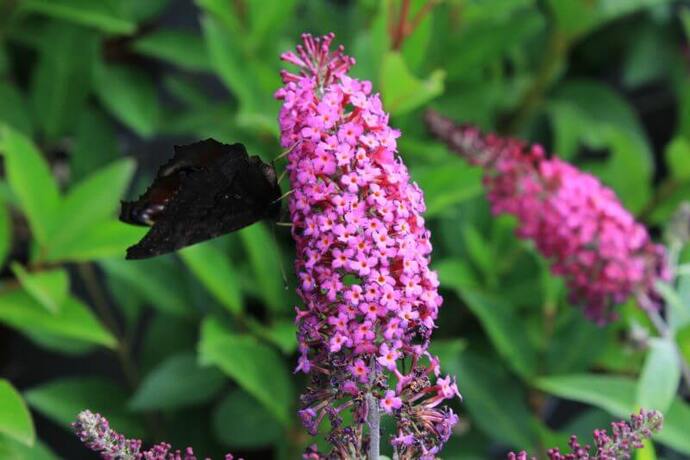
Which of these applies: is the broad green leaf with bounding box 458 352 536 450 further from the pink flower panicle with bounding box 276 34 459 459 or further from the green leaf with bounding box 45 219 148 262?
the pink flower panicle with bounding box 276 34 459 459

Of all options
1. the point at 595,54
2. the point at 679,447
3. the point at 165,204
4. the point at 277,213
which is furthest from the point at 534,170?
the point at 595,54

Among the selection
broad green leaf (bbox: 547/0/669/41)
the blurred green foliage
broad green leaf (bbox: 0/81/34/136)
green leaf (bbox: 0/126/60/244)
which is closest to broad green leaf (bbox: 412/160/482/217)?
the blurred green foliage

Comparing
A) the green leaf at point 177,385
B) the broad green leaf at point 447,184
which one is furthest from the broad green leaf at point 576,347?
the green leaf at point 177,385

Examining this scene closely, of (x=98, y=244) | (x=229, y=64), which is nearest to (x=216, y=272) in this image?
(x=98, y=244)

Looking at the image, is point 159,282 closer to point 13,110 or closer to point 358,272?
point 13,110

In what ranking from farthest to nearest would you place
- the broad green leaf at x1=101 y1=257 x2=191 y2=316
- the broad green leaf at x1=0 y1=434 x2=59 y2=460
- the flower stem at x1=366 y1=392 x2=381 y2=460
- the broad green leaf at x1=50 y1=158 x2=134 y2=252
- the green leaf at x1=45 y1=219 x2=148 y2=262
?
the broad green leaf at x1=101 y1=257 x2=191 y2=316, the broad green leaf at x1=50 y1=158 x2=134 y2=252, the green leaf at x1=45 y1=219 x2=148 y2=262, the broad green leaf at x1=0 y1=434 x2=59 y2=460, the flower stem at x1=366 y1=392 x2=381 y2=460

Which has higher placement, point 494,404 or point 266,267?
point 266,267

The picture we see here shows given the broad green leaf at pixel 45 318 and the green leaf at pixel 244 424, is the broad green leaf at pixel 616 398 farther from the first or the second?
the broad green leaf at pixel 45 318
